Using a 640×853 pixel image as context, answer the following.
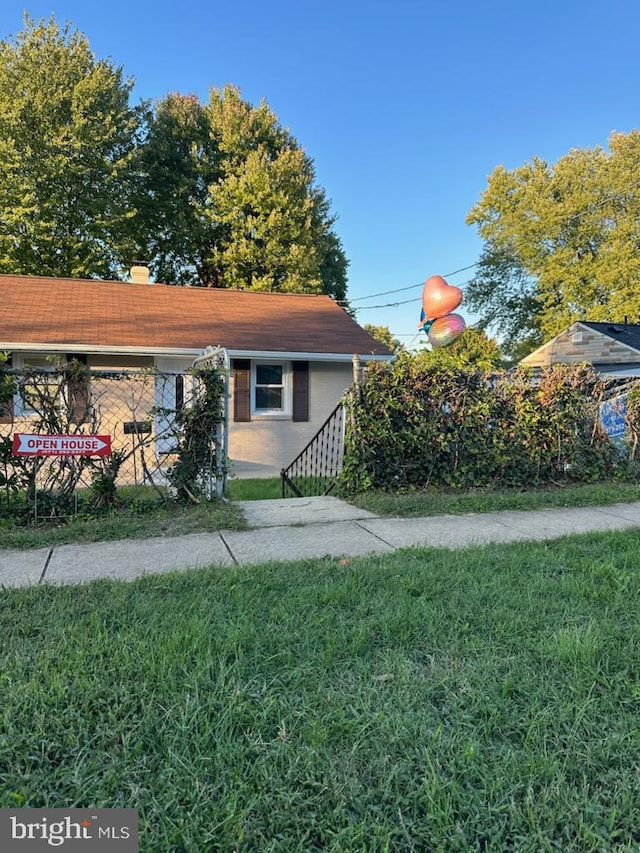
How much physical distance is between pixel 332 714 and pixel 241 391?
9.12m

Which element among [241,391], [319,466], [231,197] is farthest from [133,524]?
[231,197]

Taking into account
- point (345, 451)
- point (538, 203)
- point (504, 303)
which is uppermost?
point (538, 203)

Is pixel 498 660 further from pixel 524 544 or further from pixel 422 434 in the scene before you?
pixel 422 434

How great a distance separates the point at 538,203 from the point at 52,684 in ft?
104

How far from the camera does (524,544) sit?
4.23 meters

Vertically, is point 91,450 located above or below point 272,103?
below

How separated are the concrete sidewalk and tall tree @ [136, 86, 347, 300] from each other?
55.7 feet

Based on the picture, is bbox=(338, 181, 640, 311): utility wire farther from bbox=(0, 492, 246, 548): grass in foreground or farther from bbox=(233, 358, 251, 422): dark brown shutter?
bbox=(0, 492, 246, 548): grass in foreground

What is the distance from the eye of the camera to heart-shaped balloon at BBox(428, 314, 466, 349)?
12.0 meters

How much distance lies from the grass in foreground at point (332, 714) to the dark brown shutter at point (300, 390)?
8040mm

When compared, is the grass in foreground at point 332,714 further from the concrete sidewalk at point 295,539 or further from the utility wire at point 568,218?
the utility wire at point 568,218

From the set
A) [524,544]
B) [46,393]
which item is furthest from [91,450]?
[524,544]

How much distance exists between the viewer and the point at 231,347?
10539 millimetres

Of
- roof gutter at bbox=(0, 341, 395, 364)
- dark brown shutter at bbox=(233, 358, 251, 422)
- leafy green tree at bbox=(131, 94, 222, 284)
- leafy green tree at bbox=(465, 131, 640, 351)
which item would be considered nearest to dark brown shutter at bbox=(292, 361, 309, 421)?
roof gutter at bbox=(0, 341, 395, 364)
